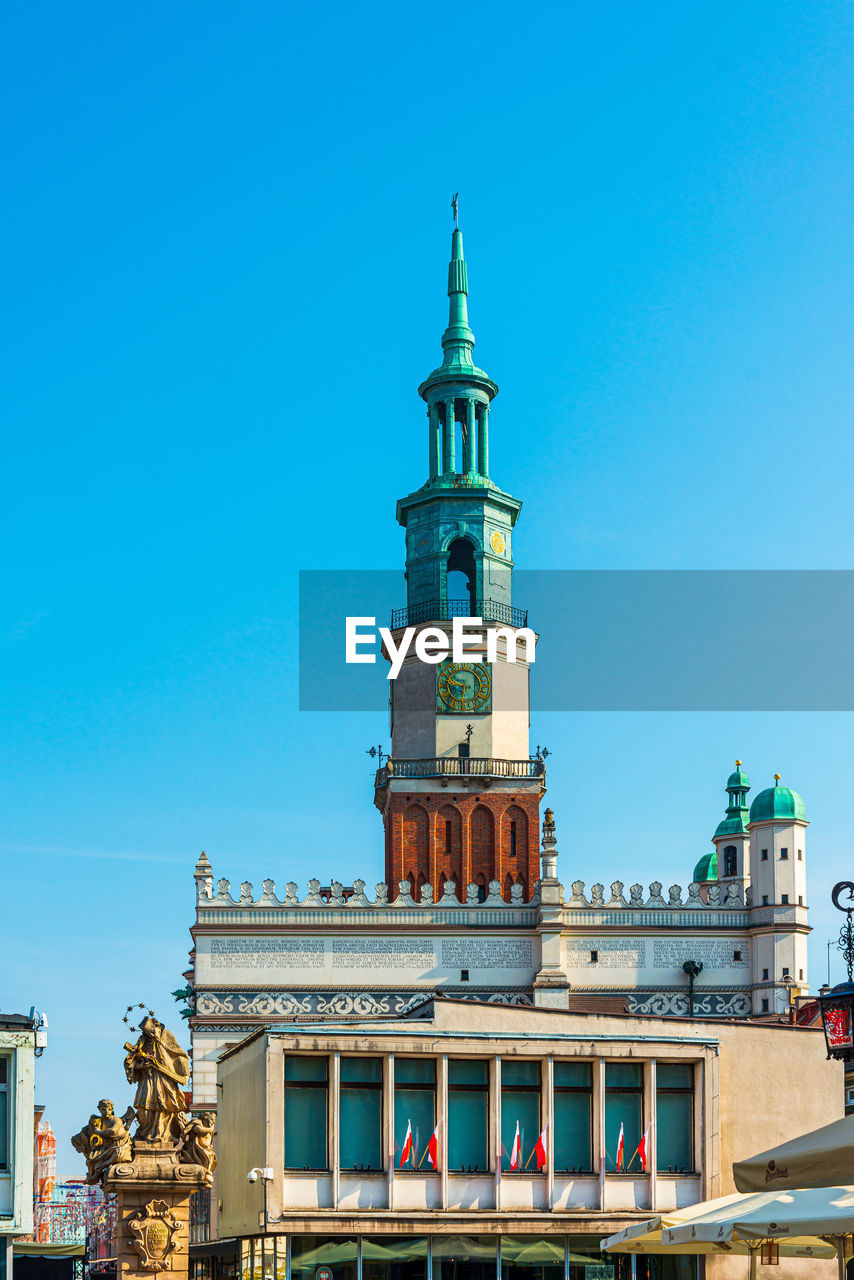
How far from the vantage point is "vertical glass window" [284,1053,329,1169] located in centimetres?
3453

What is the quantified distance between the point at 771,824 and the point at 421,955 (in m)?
16.4

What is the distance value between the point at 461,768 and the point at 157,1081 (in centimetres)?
4892

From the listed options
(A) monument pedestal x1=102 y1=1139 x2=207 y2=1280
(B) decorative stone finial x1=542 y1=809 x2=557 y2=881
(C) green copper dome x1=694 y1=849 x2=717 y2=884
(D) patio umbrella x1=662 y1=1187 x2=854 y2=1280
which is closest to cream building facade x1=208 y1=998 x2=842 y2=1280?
(A) monument pedestal x1=102 y1=1139 x2=207 y2=1280

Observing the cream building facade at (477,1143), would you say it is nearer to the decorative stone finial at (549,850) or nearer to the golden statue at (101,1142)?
the golden statue at (101,1142)

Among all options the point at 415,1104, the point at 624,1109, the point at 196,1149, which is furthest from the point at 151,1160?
the point at 624,1109

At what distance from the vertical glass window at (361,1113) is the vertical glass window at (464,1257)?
1.85 m

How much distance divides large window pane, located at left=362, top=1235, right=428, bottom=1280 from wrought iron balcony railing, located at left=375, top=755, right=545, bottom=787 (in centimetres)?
4782

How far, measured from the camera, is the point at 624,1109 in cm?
3653

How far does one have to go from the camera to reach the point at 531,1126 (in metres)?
35.9

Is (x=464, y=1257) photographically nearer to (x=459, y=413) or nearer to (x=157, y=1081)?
(x=157, y=1081)

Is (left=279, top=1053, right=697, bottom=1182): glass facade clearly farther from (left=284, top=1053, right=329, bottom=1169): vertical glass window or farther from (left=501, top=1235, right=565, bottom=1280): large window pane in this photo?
(left=501, top=1235, right=565, bottom=1280): large window pane

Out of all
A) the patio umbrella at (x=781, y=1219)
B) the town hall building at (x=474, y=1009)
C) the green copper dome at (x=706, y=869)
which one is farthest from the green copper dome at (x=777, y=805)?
the patio umbrella at (x=781, y=1219)

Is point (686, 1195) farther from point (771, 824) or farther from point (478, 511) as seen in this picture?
point (478, 511)

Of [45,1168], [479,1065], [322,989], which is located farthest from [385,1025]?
[45,1168]
